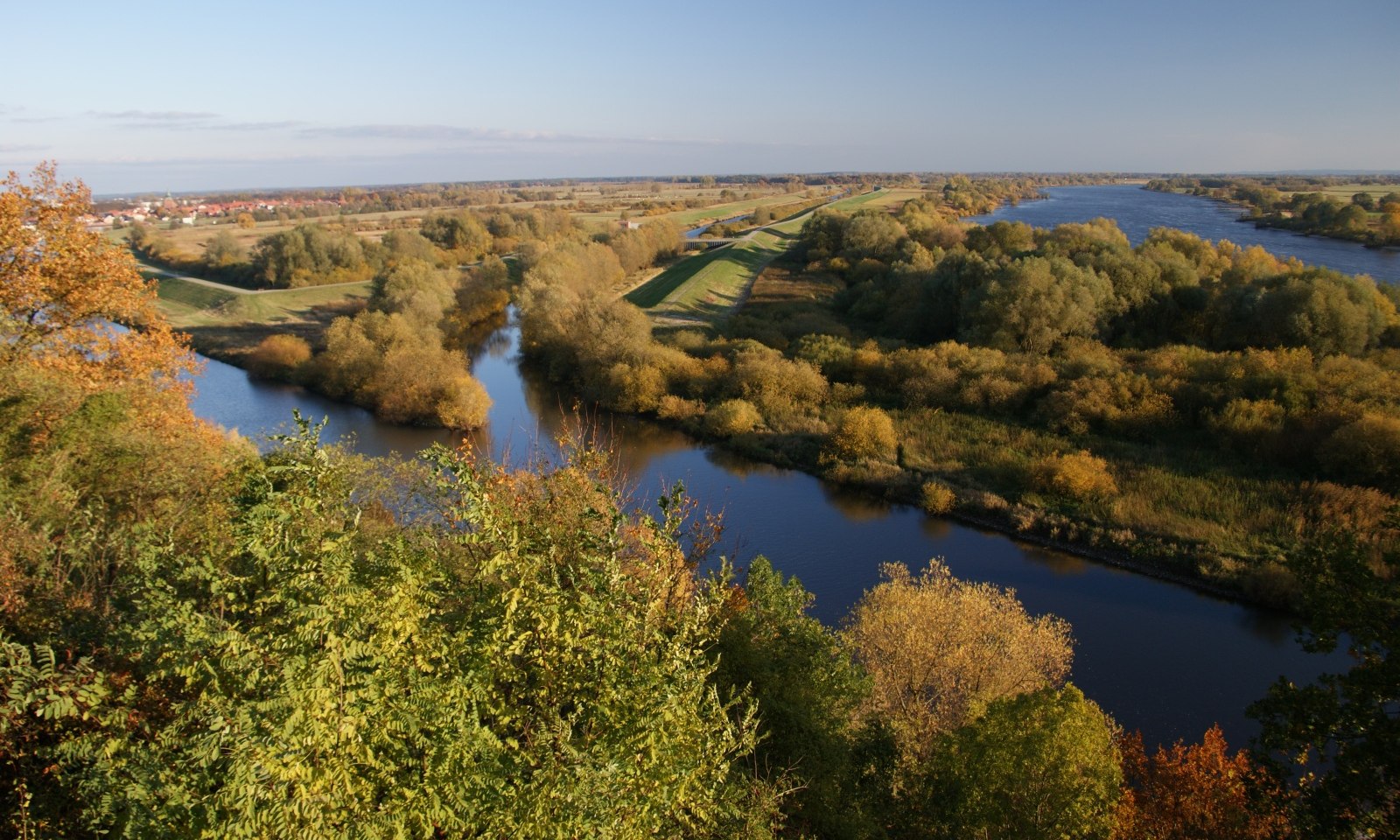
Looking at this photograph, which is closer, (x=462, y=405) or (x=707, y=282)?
(x=462, y=405)

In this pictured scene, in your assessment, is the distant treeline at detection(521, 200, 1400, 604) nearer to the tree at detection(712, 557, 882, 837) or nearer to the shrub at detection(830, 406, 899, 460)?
the shrub at detection(830, 406, 899, 460)

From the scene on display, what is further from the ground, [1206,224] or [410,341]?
[1206,224]

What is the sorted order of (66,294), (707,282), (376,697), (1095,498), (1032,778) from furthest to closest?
(707,282)
(1095,498)
(66,294)
(1032,778)
(376,697)

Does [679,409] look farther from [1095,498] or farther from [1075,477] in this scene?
[1095,498]

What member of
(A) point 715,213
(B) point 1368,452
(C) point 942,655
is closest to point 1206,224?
(B) point 1368,452

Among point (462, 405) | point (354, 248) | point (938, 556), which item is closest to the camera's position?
point (938, 556)

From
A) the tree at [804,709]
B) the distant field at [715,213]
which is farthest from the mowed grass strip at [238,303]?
the distant field at [715,213]

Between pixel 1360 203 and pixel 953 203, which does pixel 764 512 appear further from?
pixel 953 203

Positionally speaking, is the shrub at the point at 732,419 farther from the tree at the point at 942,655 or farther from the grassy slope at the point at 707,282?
the grassy slope at the point at 707,282
